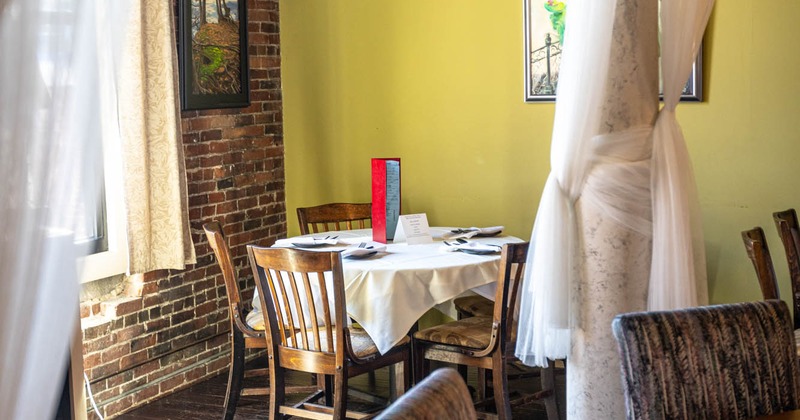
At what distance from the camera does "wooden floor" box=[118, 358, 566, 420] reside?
15.4ft

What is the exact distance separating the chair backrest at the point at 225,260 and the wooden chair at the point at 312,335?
0.86 ft

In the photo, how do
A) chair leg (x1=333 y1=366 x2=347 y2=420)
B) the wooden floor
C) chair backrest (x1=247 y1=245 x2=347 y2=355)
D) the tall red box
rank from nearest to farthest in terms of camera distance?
chair backrest (x1=247 y1=245 x2=347 y2=355) → chair leg (x1=333 y1=366 x2=347 y2=420) → the tall red box → the wooden floor

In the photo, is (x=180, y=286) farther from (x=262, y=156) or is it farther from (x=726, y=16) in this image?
(x=726, y=16)

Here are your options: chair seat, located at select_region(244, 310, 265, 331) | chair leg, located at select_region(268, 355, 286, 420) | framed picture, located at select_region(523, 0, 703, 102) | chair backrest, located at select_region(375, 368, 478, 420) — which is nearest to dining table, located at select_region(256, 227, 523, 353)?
chair leg, located at select_region(268, 355, 286, 420)

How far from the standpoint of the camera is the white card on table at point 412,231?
466cm

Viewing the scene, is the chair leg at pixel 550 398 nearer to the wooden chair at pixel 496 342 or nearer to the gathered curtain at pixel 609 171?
the wooden chair at pixel 496 342

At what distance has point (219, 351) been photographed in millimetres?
5508

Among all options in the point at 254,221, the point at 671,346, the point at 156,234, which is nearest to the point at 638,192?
the point at 671,346

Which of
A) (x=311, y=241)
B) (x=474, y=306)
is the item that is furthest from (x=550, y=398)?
(x=311, y=241)

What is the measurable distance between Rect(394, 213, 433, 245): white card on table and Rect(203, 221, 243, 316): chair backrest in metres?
0.85

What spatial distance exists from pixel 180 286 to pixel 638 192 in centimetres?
286

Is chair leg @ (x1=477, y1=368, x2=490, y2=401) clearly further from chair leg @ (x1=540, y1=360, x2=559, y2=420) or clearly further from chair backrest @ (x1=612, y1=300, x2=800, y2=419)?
chair backrest @ (x1=612, y1=300, x2=800, y2=419)

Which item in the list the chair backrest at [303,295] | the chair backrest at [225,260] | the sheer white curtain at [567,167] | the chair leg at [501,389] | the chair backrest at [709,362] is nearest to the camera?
the chair backrest at [709,362]

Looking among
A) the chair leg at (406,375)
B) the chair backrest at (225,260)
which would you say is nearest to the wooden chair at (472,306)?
the chair leg at (406,375)
